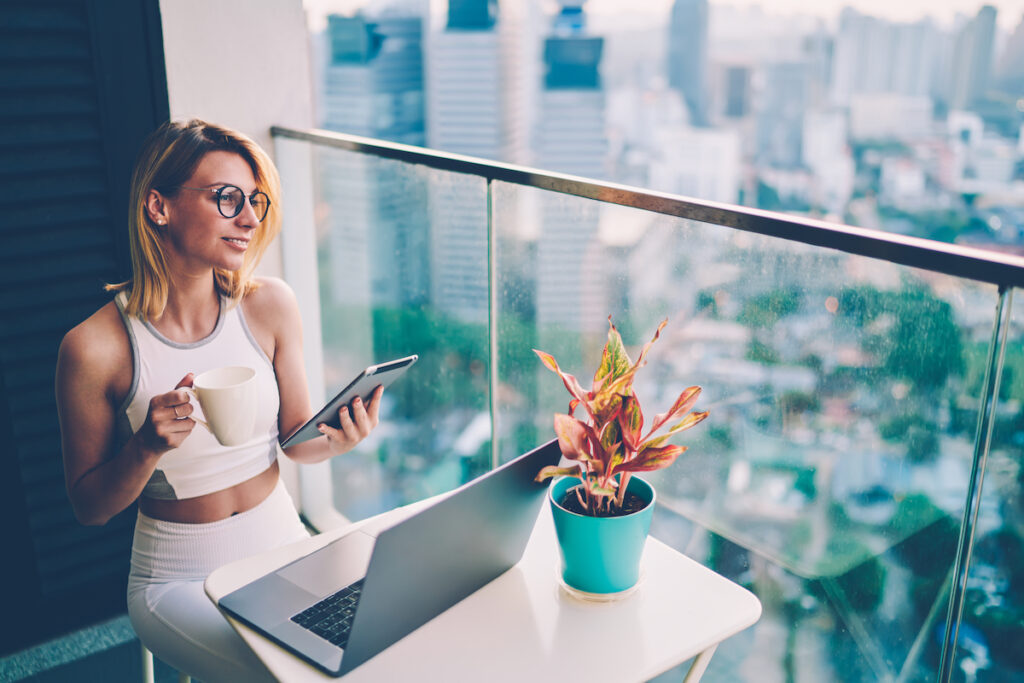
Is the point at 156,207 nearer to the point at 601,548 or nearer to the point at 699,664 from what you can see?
the point at 601,548

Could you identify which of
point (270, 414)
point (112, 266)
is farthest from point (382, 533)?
point (112, 266)

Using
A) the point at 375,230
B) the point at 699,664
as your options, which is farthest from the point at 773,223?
the point at 375,230

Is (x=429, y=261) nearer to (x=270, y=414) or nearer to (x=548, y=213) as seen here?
(x=548, y=213)

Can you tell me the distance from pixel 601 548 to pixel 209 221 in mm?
829

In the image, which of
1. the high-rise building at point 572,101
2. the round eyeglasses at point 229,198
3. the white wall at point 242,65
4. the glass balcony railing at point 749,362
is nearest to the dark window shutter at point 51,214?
the white wall at point 242,65

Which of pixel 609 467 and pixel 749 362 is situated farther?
pixel 749 362

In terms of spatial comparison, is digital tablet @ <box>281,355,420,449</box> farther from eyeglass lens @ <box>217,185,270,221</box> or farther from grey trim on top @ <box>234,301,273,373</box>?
eyeglass lens @ <box>217,185,270,221</box>

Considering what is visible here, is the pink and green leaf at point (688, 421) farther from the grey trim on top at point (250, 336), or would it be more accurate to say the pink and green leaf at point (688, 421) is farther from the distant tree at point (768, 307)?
the grey trim on top at point (250, 336)

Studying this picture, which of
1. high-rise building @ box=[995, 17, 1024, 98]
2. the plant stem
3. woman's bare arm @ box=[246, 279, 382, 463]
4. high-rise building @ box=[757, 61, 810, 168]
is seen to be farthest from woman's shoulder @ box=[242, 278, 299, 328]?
high-rise building @ box=[757, 61, 810, 168]

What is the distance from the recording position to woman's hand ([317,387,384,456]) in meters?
1.24

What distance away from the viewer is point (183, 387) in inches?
46.9

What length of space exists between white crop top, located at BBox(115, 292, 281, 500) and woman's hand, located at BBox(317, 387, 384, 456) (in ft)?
0.62

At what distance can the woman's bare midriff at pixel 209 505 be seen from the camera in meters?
1.43

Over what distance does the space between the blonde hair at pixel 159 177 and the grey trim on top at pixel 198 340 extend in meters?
0.02
